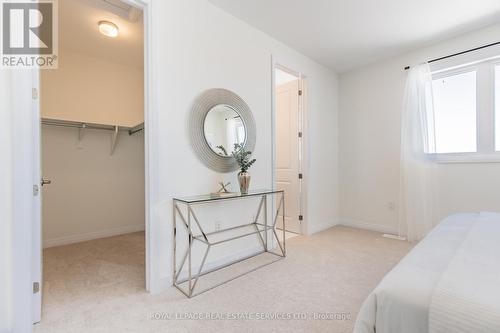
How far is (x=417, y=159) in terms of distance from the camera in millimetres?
3064

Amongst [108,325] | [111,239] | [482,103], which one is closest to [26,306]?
[108,325]

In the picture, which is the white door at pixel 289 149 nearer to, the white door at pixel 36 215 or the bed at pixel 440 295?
the bed at pixel 440 295

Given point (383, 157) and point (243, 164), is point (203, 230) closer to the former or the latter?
point (243, 164)

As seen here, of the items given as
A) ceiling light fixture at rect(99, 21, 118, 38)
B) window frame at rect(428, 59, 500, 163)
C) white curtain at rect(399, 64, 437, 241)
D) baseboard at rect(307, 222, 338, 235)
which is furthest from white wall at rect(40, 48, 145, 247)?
window frame at rect(428, 59, 500, 163)

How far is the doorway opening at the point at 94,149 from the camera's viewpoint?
2.40 m

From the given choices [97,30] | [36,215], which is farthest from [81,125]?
[36,215]

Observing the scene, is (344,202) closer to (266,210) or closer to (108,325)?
(266,210)

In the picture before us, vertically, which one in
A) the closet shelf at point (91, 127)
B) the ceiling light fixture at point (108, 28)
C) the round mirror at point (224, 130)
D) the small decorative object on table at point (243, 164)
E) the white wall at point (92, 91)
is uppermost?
the ceiling light fixture at point (108, 28)

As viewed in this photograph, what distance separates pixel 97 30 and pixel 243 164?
240 cm

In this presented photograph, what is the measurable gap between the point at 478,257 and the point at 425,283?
372 mm

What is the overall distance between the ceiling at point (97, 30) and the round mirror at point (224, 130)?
137 cm

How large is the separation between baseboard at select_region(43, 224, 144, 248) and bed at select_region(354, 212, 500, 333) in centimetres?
360

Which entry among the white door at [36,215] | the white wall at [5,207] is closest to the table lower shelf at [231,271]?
the white door at [36,215]

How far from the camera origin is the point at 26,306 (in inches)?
55.1
